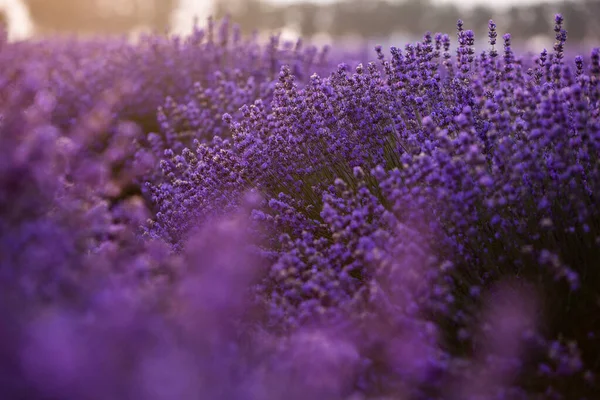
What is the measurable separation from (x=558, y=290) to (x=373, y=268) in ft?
2.24

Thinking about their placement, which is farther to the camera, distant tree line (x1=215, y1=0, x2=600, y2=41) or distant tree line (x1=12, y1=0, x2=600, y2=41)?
distant tree line (x1=12, y1=0, x2=600, y2=41)

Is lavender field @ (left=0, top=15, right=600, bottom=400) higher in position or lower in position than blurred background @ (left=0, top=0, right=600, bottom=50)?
lower

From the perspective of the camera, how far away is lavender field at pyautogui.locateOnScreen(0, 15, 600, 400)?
167cm

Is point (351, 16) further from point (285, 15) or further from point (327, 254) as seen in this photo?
point (327, 254)

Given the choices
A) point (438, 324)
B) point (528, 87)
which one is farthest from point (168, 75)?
point (438, 324)

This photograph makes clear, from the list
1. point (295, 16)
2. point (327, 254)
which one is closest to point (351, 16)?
point (295, 16)

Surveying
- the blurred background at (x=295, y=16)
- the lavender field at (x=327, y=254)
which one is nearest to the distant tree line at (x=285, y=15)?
the blurred background at (x=295, y=16)

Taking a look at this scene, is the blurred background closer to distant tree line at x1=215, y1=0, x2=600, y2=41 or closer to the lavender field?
distant tree line at x1=215, y1=0, x2=600, y2=41

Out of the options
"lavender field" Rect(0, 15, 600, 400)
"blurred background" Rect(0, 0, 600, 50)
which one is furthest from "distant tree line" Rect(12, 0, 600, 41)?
"lavender field" Rect(0, 15, 600, 400)

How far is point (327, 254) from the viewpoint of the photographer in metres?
2.98

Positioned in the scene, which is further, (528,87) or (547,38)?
(547,38)

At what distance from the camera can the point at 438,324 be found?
2488mm

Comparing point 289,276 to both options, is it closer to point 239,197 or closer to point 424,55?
point 239,197

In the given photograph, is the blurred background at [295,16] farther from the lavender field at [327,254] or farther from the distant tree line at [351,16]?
the lavender field at [327,254]
